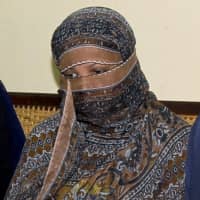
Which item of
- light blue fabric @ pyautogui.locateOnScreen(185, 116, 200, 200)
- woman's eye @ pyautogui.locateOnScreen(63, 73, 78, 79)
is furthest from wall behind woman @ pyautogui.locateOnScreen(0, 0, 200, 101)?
light blue fabric @ pyautogui.locateOnScreen(185, 116, 200, 200)

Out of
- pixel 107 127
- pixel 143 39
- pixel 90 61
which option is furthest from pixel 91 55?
pixel 143 39

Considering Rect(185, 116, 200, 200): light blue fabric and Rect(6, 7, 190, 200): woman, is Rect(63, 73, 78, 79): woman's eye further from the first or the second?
Rect(185, 116, 200, 200): light blue fabric

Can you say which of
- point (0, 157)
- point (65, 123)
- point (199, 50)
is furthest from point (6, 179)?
point (199, 50)

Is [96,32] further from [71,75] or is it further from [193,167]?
[193,167]

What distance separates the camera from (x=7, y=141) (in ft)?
6.10

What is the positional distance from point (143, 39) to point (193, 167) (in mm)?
784

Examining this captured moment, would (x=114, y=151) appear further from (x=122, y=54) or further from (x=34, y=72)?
(x=34, y=72)

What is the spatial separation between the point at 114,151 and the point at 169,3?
24.3 inches

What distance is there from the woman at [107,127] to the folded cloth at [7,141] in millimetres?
250

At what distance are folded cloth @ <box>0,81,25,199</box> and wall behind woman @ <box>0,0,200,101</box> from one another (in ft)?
1.10

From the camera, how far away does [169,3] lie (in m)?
1.91

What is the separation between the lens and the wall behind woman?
1.91m

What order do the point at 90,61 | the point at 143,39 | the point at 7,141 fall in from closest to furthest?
the point at 90,61 < the point at 7,141 < the point at 143,39

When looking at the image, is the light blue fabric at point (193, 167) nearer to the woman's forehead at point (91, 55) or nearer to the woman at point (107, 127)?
the woman at point (107, 127)
